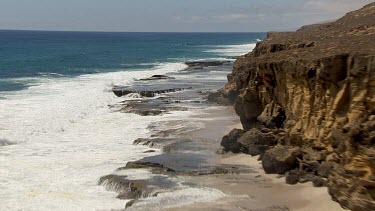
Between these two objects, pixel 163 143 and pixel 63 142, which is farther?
pixel 63 142

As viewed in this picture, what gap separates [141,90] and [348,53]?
3261 centimetres

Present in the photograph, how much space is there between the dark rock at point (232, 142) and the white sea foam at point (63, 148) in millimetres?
4158

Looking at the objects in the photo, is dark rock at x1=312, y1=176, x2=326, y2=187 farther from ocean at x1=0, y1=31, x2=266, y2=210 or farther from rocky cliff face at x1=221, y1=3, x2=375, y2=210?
ocean at x1=0, y1=31, x2=266, y2=210

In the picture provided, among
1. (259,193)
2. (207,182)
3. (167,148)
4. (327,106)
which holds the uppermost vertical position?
(327,106)

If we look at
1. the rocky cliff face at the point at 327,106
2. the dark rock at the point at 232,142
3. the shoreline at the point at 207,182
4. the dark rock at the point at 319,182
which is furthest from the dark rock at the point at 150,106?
the dark rock at the point at 319,182

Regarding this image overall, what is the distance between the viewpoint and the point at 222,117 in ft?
115

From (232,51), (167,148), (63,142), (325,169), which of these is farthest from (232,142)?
(232,51)

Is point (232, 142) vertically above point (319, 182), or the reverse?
point (319, 182)

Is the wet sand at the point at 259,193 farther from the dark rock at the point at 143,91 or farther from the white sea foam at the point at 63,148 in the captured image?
the dark rock at the point at 143,91

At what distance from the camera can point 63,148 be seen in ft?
90.2

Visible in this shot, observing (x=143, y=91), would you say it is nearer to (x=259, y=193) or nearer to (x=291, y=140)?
(x=291, y=140)

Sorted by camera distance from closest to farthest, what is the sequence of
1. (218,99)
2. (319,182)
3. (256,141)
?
(319,182) < (256,141) < (218,99)

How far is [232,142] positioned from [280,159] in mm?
4884

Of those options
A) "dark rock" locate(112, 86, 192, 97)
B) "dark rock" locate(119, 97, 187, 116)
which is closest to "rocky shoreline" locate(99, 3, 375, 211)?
"dark rock" locate(119, 97, 187, 116)
